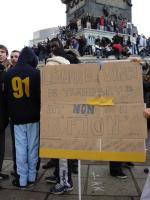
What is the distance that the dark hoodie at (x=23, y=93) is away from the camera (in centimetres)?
559

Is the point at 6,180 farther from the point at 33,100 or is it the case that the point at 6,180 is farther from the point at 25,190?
the point at 33,100

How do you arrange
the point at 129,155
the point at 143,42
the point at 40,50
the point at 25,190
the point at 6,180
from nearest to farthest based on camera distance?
the point at 129,155 → the point at 25,190 → the point at 6,180 → the point at 40,50 → the point at 143,42

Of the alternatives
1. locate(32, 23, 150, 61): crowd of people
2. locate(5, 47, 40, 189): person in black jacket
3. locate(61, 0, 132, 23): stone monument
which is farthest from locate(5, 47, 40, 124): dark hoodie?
locate(61, 0, 132, 23): stone monument

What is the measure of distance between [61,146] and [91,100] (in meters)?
0.61

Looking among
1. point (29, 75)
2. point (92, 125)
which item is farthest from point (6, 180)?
point (92, 125)

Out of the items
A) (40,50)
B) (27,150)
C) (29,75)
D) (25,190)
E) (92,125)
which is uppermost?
(40,50)

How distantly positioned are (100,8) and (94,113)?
38463mm

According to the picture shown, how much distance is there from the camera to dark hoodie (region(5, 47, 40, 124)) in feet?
18.3

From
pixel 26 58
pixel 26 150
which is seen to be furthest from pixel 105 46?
pixel 26 150

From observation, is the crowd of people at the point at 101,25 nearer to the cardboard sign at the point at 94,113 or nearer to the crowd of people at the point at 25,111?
the crowd of people at the point at 25,111

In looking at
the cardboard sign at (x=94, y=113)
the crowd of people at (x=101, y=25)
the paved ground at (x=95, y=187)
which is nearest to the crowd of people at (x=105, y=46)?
the crowd of people at (x=101, y=25)

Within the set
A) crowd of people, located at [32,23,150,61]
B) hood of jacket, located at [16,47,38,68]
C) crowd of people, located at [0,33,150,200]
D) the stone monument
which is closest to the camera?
crowd of people, located at [0,33,150,200]

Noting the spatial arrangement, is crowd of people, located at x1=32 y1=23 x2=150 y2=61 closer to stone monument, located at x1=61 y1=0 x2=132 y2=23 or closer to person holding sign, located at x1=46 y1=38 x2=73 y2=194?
stone monument, located at x1=61 y1=0 x2=132 y2=23

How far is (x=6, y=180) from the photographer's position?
6.11m
